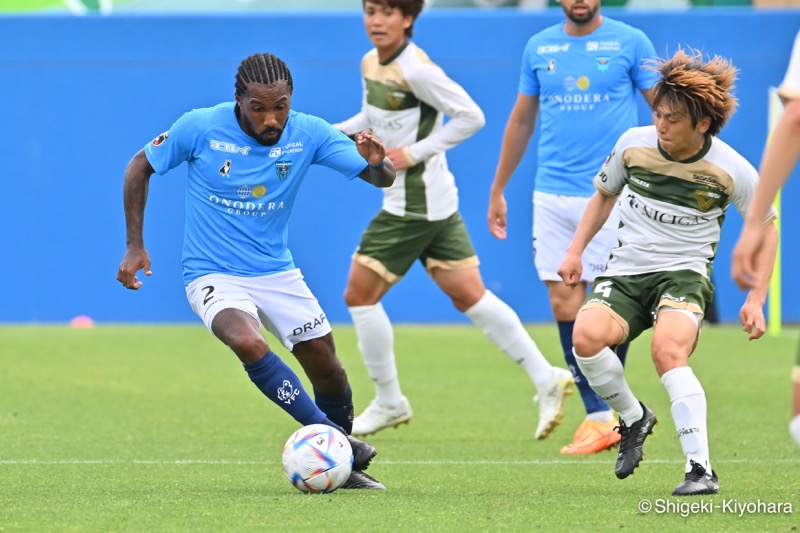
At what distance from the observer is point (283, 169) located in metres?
6.06

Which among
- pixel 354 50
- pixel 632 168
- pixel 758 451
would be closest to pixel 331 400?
pixel 632 168

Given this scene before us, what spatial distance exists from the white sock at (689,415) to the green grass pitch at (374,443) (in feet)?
0.58

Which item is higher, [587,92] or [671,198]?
[671,198]

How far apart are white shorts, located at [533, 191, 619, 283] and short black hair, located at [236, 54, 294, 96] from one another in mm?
2192

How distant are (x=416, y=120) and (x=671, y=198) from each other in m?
2.37

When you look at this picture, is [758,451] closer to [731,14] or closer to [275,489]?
[275,489]

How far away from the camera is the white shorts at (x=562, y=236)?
7.56 metres

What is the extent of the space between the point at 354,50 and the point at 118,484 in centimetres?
1042

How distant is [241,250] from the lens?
6012 millimetres

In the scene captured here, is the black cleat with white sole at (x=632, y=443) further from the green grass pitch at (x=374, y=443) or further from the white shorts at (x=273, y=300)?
the white shorts at (x=273, y=300)

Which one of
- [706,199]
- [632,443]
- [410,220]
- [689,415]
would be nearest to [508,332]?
[410,220]

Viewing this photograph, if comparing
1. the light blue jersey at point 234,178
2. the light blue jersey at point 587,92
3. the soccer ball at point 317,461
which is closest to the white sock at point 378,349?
the light blue jersey at point 587,92

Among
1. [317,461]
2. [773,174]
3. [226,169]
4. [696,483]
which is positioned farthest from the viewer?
[226,169]

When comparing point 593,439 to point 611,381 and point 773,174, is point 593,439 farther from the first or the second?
point 773,174
